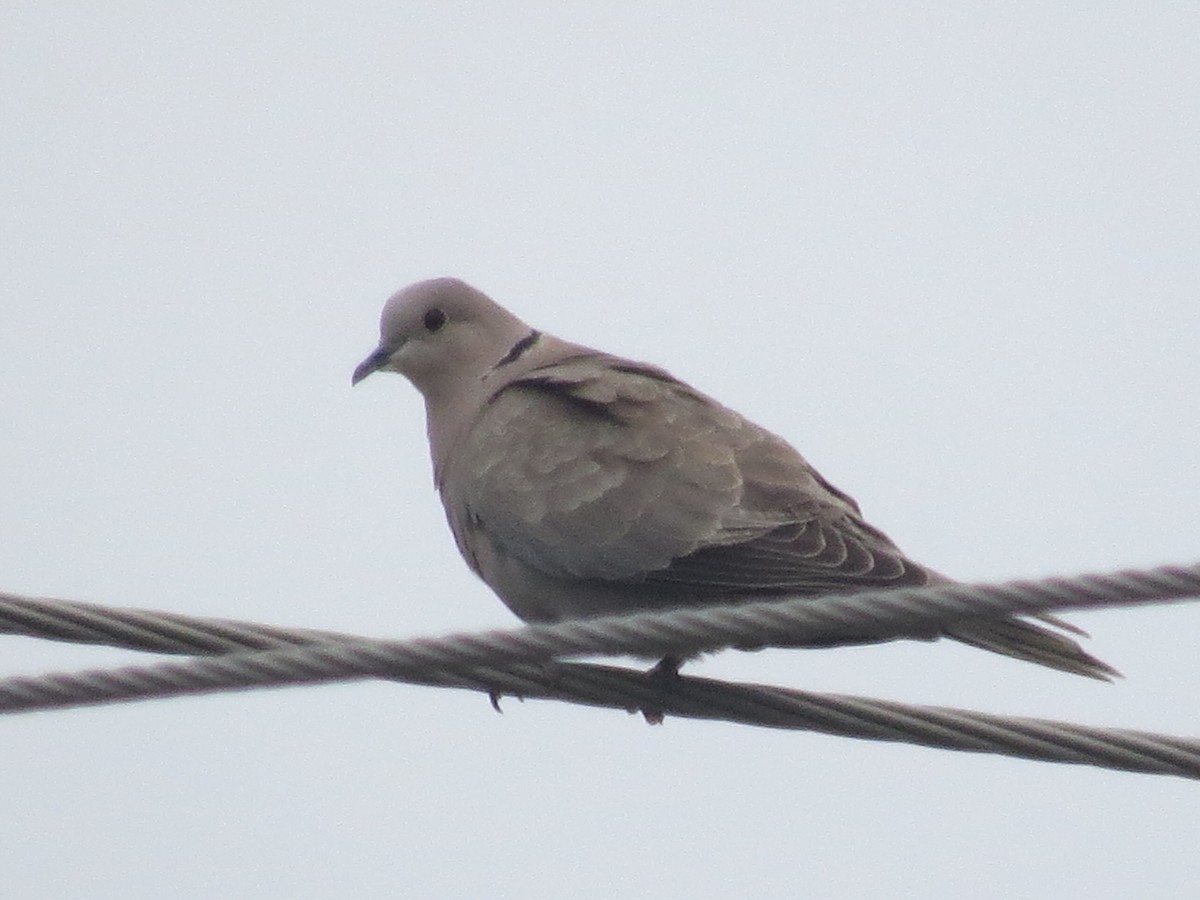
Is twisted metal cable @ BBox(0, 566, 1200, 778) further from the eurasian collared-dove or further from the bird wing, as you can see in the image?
the bird wing

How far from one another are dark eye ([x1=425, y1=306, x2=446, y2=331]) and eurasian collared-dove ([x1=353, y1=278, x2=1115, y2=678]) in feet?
2.32

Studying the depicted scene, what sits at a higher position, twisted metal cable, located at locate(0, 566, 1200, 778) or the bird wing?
the bird wing

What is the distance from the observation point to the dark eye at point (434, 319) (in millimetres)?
6617

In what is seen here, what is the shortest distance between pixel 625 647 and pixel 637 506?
6.24 ft

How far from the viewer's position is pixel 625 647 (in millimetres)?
3184

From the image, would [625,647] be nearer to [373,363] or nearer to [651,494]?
[651,494]

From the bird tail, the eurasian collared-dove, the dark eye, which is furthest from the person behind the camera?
the dark eye

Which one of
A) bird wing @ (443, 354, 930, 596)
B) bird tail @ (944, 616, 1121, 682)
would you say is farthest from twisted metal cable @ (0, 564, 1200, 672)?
bird wing @ (443, 354, 930, 596)

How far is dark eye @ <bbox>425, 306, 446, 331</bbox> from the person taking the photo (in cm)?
662

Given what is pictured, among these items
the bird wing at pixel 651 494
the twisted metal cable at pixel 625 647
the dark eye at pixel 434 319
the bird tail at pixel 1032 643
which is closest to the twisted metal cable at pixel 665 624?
the twisted metal cable at pixel 625 647

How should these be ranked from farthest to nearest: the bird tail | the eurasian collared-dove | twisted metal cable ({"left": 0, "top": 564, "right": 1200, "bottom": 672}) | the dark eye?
the dark eye
the eurasian collared-dove
the bird tail
twisted metal cable ({"left": 0, "top": 564, "right": 1200, "bottom": 672})

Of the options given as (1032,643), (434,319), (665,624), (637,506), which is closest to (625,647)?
(665,624)

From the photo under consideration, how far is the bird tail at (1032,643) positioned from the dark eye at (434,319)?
2735 millimetres

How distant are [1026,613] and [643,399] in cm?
244
